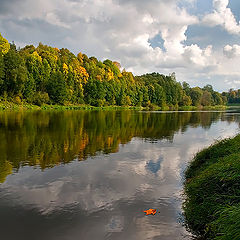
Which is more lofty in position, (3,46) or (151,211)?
(3,46)

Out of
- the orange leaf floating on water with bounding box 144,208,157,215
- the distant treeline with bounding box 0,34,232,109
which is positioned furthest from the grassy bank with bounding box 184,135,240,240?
the distant treeline with bounding box 0,34,232,109

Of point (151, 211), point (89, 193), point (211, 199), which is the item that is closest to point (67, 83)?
point (89, 193)

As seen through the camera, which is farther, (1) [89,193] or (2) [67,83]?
(2) [67,83]

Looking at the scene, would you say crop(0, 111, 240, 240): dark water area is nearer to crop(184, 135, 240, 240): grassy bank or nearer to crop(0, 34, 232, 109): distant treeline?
crop(184, 135, 240, 240): grassy bank

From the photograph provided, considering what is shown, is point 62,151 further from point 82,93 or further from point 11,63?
point 82,93

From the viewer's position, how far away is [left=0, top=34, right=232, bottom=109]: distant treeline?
193ft

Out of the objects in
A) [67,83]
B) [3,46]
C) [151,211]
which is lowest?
[151,211]

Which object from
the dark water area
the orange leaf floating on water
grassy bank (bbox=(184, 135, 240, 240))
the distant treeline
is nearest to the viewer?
grassy bank (bbox=(184, 135, 240, 240))

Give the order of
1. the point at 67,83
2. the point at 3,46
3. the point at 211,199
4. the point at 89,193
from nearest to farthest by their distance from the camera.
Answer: the point at 211,199, the point at 89,193, the point at 3,46, the point at 67,83

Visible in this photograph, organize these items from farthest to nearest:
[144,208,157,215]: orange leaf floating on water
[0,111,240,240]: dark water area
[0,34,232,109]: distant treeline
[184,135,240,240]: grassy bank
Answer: [0,34,232,109]: distant treeline < [144,208,157,215]: orange leaf floating on water < [0,111,240,240]: dark water area < [184,135,240,240]: grassy bank

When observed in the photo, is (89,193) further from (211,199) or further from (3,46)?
(3,46)

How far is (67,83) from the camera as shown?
80875 mm

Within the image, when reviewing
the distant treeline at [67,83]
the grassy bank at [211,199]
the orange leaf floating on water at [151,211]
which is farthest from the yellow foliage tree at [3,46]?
the grassy bank at [211,199]

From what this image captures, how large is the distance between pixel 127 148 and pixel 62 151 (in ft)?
14.3
